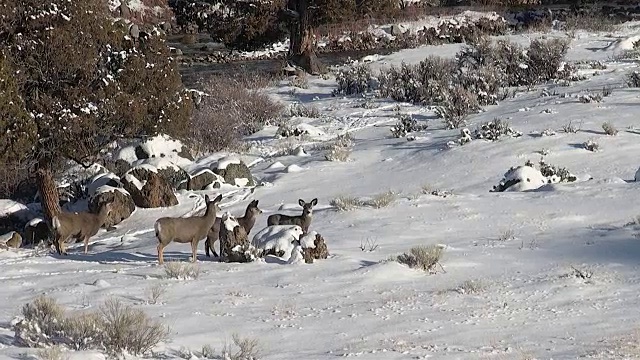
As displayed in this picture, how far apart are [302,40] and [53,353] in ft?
84.3

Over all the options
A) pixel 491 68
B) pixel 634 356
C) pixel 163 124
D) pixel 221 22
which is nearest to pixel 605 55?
pixel 491 68

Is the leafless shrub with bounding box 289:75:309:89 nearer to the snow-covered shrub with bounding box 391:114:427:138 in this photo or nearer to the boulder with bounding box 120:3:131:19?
the snow-covered shrub with bounding box 391:114:427:138

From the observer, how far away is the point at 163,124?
14.1 m

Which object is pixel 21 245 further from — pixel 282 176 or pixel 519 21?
pixel 519 21

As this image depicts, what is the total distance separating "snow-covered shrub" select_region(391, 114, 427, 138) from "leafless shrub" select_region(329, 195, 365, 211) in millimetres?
5607

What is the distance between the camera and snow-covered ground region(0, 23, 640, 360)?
6027mm

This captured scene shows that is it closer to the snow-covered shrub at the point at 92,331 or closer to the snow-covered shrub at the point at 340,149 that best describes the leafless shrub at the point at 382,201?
the snow-covered shrub at the point at 340,149

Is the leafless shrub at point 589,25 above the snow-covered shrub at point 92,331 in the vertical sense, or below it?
above

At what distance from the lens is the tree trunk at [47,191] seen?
1406 cm

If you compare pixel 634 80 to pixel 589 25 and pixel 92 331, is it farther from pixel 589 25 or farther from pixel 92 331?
pixel 589 25

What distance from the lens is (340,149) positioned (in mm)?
16734

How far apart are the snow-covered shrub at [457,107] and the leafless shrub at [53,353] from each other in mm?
13612

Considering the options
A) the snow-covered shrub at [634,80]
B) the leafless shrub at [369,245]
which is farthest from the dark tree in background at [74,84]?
the snow-covered shrub at [634,80]

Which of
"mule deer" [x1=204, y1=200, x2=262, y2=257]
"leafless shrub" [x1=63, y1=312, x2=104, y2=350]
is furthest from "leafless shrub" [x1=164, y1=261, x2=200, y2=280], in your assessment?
"leafless shrub" [x1=63, y1=312, x2=104, y2=350]
